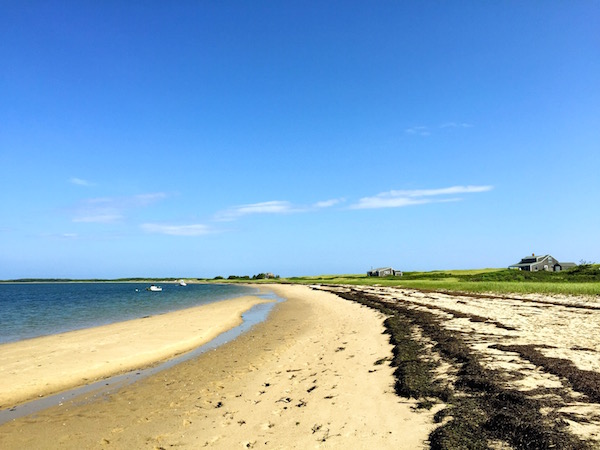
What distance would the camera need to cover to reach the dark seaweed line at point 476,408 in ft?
22.8

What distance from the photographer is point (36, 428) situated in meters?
9.98

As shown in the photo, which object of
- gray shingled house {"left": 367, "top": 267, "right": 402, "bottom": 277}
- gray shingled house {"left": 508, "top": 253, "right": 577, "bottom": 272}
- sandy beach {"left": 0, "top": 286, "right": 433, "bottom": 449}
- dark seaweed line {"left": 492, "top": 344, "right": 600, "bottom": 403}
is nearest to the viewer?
sandy beach {"left": 0, "top": 286, "right": 433, "bottom": 449}

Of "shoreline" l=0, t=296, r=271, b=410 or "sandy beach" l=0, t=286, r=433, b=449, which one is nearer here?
"sandy beach" l=0, t=286, r=433, b=449

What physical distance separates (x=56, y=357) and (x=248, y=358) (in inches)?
375

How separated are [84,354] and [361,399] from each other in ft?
50.4

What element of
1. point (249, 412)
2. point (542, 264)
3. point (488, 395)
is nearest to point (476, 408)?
point (488, 395)

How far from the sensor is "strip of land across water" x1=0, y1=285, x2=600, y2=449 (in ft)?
25.5

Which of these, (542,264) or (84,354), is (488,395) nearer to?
(84,354)

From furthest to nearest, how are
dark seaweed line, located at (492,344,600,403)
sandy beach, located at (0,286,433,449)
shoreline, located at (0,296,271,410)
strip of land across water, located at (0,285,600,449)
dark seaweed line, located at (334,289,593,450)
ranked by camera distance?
shoreline, located at (0,296,271,410)
dark seaweed line, located at (492,344,600,403)
sandy beach, located at (0,286,433,449)
strip of land across water, located at (0,285,600,449)
dark seaweed line, located at (334,289,593,450)

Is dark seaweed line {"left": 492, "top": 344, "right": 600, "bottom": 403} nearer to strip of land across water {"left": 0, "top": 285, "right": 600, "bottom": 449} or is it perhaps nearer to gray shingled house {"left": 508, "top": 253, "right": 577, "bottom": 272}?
strip of land across water {"left": 0, "top": 285, "right": 600, "bottom": 449}

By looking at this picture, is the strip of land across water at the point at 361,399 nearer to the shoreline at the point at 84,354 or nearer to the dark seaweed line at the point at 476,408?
the dark seaweed line at the point at 476,408

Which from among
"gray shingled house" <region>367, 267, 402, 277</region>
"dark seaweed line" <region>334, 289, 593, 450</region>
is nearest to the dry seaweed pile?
"dark seaweed line" <region>334, 289, 593, 450</region>

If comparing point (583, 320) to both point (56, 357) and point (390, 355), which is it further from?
point (56, 357)

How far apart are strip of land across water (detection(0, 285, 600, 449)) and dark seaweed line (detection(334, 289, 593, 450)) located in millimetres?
36
